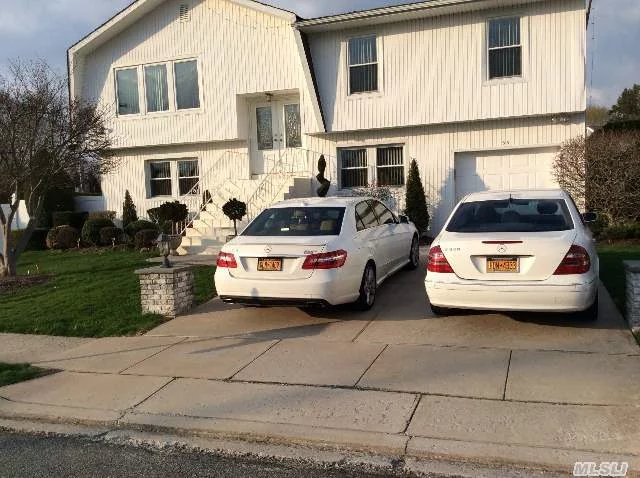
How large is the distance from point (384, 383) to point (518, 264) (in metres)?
1.99

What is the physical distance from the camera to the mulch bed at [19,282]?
35.0ft

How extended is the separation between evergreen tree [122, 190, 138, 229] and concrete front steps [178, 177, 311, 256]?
11.5 feet

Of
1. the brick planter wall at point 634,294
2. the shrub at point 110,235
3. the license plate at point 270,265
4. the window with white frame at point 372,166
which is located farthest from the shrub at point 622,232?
the shrub at point 110,235

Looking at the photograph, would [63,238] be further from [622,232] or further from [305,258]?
[622,232]

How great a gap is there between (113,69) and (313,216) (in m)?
13.2

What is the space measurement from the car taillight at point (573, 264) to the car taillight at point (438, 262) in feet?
3.60

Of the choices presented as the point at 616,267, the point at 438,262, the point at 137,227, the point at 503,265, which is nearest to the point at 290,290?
the point at 438,262

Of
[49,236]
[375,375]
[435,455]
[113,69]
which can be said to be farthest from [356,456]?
[113,69]

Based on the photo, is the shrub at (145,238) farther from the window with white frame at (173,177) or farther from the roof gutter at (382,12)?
the roof gutter at (382,12)

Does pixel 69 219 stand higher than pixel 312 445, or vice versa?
pixel 69 219

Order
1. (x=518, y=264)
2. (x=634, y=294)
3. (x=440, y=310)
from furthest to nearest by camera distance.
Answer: (x=440, y=310) < (x=634, y=294) < (x=518, y=264)

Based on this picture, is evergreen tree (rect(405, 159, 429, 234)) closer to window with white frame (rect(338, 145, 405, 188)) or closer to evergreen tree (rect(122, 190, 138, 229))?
window with white frame (rect(338, 145, 405, 188))

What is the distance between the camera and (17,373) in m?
5.93

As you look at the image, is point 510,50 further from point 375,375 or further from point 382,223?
point 375,375
